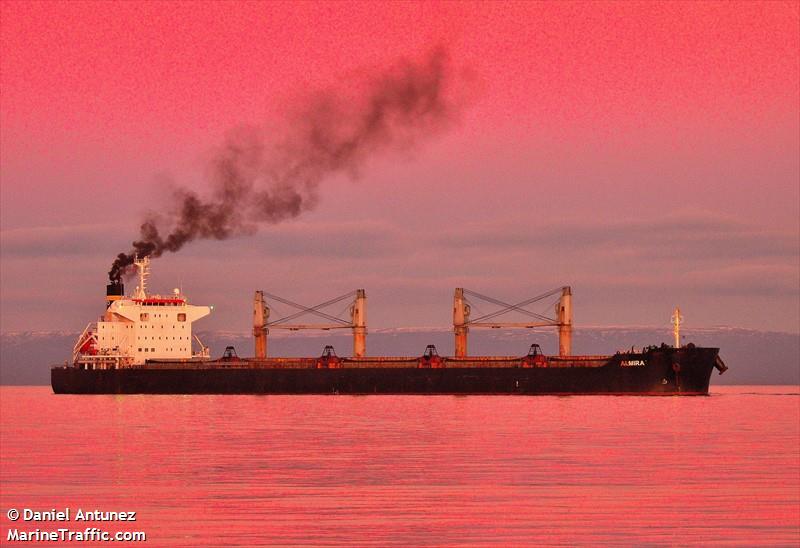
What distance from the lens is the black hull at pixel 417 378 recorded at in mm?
71875

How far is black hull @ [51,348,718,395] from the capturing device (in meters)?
71.9

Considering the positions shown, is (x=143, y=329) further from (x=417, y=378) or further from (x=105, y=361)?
(x=417, y=378)

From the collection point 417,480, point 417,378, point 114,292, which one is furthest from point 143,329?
point 417,480

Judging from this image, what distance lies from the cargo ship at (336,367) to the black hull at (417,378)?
61 mm

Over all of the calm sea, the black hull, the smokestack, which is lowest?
the calm sea

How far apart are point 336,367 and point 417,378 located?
215 inches

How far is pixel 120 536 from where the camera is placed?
18.7 metres

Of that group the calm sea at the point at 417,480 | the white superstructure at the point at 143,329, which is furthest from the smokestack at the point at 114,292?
the calm sea at the point at 417,480

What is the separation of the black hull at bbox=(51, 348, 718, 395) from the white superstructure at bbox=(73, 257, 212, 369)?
1805 millimetres

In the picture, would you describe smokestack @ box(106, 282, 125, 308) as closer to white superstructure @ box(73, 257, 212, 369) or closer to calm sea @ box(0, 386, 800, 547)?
white superstructure @ box(73, 257, 212, 369)

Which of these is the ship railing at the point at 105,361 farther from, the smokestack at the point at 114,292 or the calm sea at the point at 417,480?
the calm sea at the point at 417,480

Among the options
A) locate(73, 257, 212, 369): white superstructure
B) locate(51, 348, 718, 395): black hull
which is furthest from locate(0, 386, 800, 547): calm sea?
locate(73, 257, 212, 369): white superstructure

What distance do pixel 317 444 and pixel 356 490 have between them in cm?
1140

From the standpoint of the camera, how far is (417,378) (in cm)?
7662
